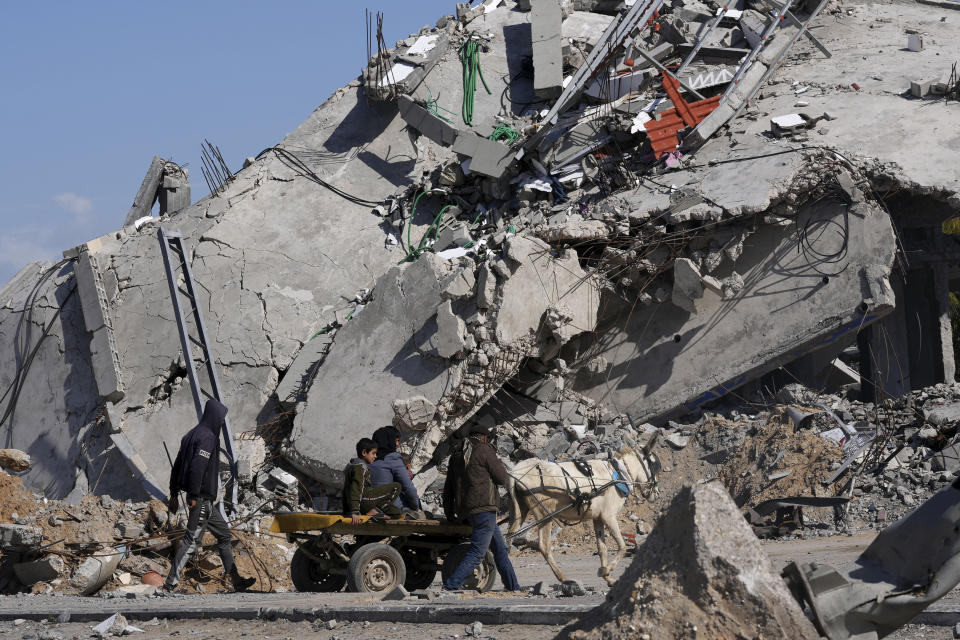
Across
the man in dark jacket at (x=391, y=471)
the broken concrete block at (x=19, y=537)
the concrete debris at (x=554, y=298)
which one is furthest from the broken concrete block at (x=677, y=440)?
the broken concrete block at (x=19, y=537)

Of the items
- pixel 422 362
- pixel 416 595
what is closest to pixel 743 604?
pixel 416 595

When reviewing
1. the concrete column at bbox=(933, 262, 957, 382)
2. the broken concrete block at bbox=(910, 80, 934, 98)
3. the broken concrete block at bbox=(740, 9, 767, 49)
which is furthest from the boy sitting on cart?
the broken concrete block at bbox=(740, 9, 767, 49)

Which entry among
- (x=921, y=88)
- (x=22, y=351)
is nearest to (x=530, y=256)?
(x=921, y=88)

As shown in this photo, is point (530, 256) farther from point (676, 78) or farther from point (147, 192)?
point (147, 192)

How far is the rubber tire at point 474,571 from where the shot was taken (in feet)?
25.9

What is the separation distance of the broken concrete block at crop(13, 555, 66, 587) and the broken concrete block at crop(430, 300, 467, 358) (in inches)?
182

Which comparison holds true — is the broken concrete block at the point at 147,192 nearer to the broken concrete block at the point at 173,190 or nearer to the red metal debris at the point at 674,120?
the broken concrete block at the point at 173,190

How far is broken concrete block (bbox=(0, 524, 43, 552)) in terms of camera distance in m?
8.76

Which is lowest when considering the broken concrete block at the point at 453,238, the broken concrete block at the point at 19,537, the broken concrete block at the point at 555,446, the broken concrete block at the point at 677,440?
the broken concrete block at the point at 677,440

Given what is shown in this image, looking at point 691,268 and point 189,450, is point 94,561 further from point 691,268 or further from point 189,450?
point 691,268

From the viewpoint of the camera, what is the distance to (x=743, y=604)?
4.09 metres

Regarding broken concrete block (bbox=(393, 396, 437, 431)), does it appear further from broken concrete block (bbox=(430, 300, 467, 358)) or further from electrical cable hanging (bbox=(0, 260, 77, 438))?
electrical cable hanging (bbox=(0, 260, 77, 438))

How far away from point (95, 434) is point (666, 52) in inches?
389

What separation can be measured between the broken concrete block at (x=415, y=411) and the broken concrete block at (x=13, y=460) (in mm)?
4556
